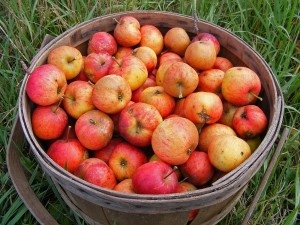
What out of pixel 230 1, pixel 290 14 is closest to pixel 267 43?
pixel 290 14

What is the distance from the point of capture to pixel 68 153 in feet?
5.89

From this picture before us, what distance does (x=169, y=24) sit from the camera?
7.75ft

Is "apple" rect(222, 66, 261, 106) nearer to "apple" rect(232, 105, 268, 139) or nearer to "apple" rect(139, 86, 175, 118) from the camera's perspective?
"apple" rect(232, 105, 268, 139)

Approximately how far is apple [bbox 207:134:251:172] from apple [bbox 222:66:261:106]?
10.6 inches

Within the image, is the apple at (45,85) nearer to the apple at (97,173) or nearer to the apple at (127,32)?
the apple at (97,173)

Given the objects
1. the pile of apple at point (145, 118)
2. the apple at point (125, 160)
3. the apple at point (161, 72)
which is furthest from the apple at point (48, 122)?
the apple at point (161, 72)

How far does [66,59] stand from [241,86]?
854 mm

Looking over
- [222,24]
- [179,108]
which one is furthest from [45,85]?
[222,24]

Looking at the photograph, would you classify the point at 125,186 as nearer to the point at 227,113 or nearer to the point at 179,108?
the point at 179,108

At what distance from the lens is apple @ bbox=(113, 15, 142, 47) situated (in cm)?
220

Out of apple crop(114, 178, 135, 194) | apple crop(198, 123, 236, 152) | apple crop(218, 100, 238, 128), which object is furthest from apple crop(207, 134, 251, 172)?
apple crop(114, 178, 135, 194)

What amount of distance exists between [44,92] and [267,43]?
1.46m

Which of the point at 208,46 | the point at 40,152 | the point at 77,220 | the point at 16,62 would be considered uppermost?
the point at 208,46

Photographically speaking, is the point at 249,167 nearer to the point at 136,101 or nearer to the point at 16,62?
the point at 136,101
